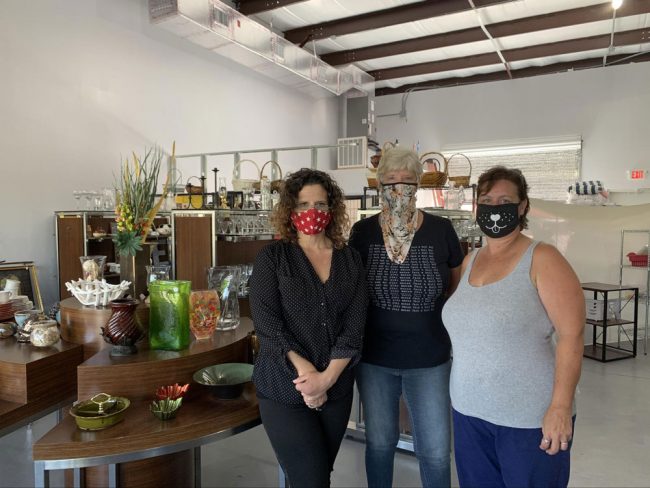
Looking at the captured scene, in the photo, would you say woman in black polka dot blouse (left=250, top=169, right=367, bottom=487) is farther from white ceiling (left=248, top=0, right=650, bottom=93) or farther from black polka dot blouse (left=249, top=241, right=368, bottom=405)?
white ceiling (left=248, top=0, right=650, bottom=93)

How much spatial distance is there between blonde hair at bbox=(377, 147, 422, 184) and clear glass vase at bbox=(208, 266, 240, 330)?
108 centimetres

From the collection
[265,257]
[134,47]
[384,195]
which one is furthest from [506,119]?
[265,257]

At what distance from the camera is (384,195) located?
199cm

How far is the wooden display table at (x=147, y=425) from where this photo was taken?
1.62 m

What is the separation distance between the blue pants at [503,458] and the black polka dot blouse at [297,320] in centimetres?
43

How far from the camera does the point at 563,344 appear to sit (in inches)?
56.0

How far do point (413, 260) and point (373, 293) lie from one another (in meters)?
0.20

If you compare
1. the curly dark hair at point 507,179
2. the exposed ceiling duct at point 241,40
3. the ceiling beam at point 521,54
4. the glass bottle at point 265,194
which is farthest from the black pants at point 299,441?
the ceiling beam at point 521,54

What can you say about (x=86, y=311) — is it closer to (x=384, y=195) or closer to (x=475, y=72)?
(x=384, y=195)

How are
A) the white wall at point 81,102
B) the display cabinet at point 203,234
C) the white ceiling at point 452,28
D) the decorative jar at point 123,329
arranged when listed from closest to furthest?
the decorative jar at point 123,329
the display cabinet at point 203,234
the white wall at point 81,102
the white ceiling at point 452,28

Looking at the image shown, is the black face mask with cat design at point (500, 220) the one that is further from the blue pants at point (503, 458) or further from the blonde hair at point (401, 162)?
the blue pants at point (503, 458)

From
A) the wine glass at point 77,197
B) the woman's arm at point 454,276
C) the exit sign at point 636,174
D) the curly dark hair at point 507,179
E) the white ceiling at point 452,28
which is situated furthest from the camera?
the exit sign at point 636,174

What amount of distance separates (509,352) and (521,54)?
7.46 meters

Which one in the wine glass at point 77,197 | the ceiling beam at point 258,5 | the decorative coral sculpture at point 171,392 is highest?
the ceiling beam at point 258,5
